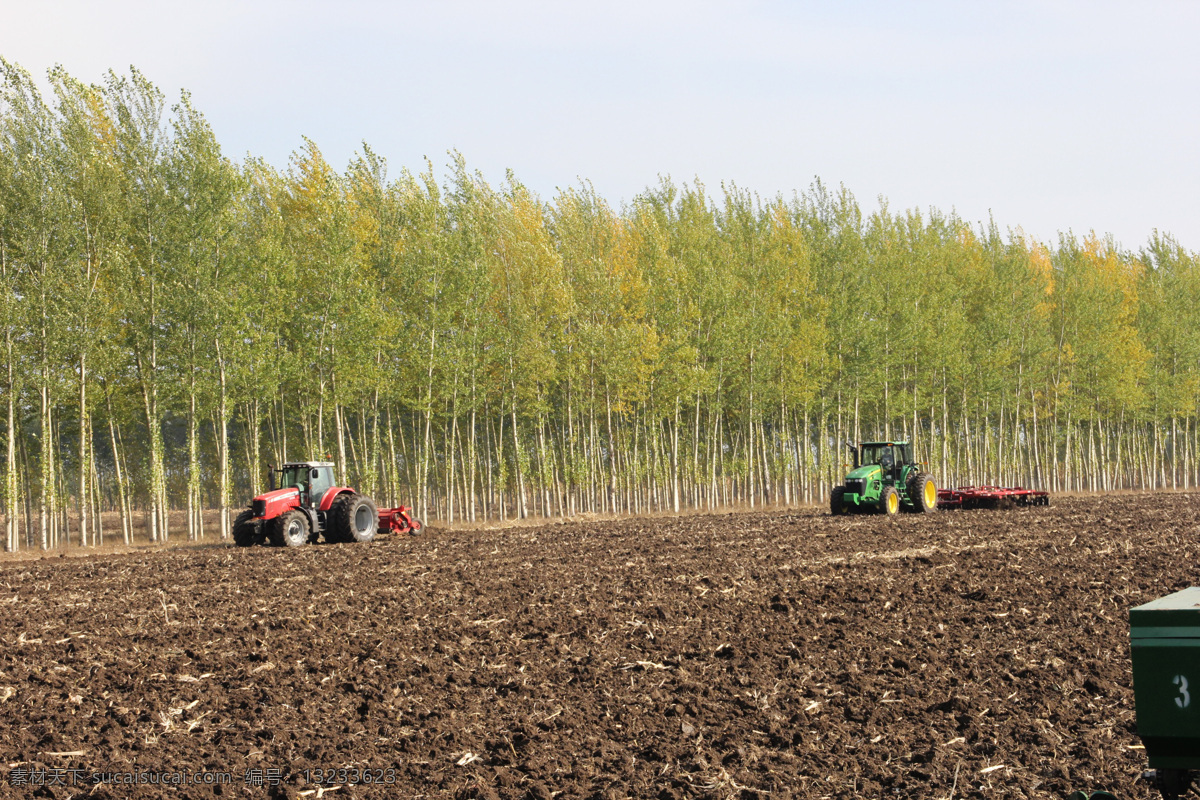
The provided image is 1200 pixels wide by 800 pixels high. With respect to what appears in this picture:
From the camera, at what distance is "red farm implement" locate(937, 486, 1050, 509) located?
92.1ft

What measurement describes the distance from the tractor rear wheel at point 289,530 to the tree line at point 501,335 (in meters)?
5.89

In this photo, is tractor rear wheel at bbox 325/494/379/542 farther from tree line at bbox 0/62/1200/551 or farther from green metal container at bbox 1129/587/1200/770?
green metal container at bbox 1129/587/1200/770

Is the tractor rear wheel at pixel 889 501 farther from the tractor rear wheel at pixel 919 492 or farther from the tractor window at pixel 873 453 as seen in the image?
the tractor window at pixel 873 453

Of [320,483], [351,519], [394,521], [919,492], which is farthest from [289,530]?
[919,492]

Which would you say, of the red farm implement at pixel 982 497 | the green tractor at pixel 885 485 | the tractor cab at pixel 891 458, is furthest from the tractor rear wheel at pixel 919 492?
the red farm implement at pixel 982 497

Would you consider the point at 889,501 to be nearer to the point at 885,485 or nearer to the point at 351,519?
the point at 885,485

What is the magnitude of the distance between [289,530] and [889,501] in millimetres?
15988

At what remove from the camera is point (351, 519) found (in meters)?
22.5

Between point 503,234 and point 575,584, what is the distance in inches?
956

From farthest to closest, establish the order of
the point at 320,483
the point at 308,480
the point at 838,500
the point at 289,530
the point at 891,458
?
1. the point at 891,458
2. the point at 838,500
3. the point at 320,483
4. the point at 308,480
5. the point at 289,530

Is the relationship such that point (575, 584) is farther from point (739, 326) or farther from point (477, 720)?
point (739, 326)

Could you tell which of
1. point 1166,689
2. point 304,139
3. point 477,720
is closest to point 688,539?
point 477,720

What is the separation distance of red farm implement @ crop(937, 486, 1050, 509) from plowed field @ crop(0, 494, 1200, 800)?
1121 cm

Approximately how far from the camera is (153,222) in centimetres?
2775
